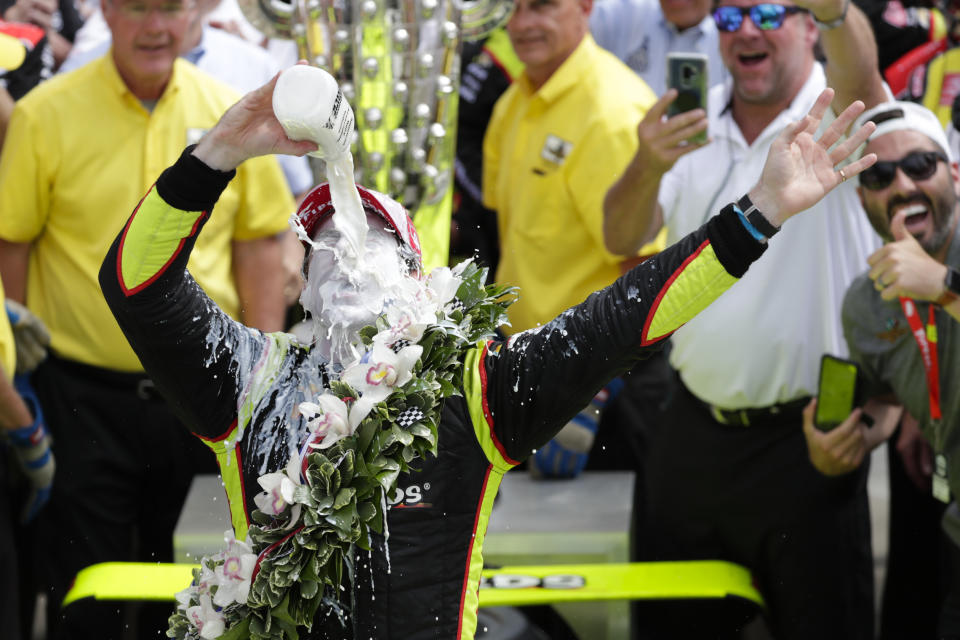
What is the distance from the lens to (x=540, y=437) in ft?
8.31

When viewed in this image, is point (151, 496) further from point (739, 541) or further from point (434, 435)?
point (434, 435)

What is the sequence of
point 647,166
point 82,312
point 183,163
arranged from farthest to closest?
point 82,312
point 647,166
point 183,163

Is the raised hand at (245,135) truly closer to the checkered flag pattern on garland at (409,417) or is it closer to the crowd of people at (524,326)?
the crowd of people at (524,326)

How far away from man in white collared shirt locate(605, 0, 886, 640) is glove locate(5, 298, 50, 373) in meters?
1.71

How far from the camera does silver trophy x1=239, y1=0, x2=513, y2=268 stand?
12.6 feet

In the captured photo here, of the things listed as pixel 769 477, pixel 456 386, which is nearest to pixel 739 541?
pixel 769 477

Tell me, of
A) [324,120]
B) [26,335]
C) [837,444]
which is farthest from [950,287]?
[26,335]

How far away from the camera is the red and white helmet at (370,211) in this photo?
264cm

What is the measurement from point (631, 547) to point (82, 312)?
1.78 meters

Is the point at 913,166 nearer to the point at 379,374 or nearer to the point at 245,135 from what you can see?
the point at 379,374

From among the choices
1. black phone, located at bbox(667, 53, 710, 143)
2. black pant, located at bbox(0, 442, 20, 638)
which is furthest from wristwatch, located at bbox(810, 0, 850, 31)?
black pant, located at bbox(0, 442, 20, 638)

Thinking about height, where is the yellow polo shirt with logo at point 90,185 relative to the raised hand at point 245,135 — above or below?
below

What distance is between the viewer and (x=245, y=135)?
242 cm

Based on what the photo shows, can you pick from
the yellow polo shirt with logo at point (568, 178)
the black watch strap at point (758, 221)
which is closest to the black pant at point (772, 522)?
the yellow polo shirt with logo at point (568, 178)
